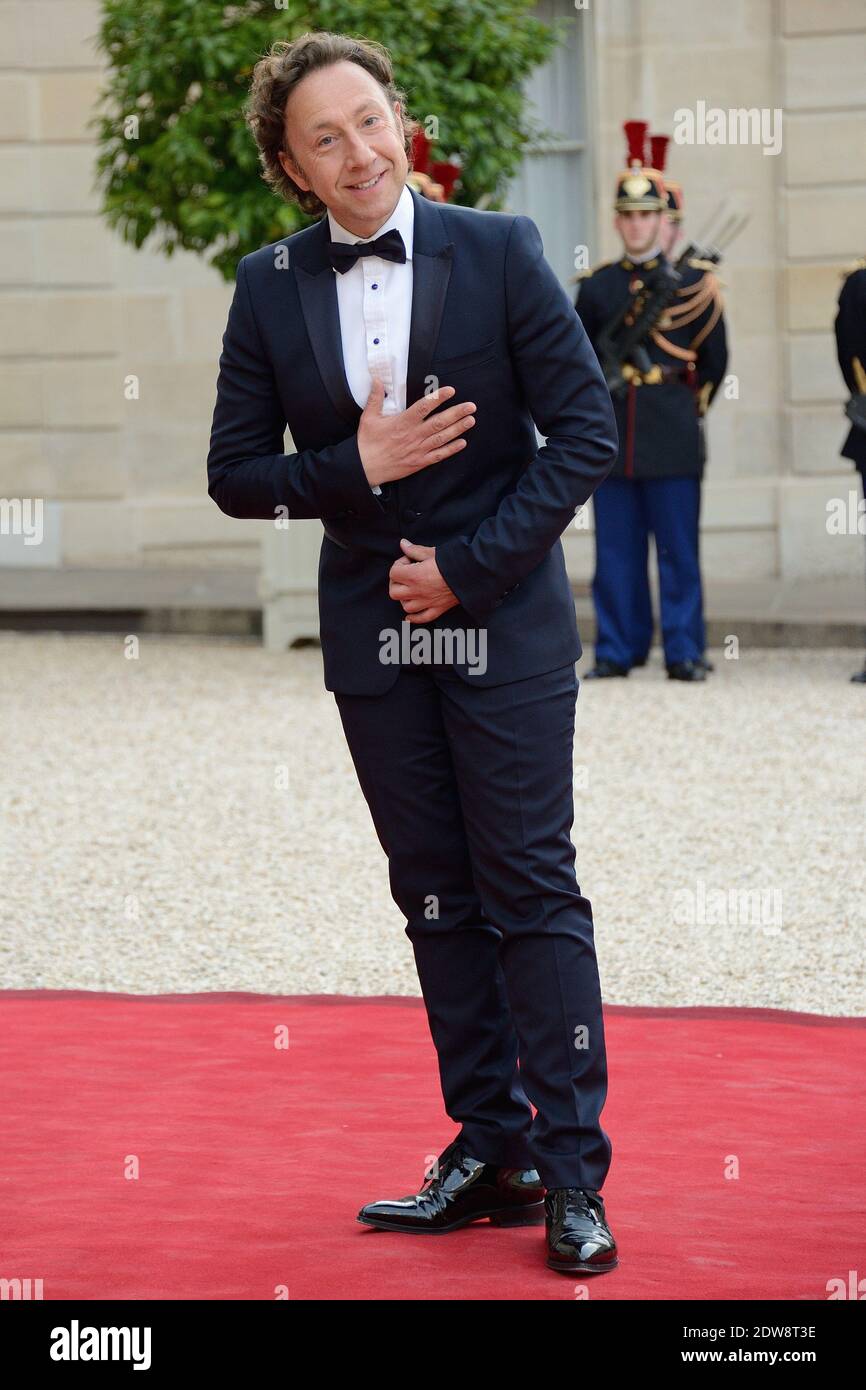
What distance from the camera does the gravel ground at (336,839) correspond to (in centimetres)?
512

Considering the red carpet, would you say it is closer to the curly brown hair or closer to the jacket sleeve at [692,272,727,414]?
the curly brown hair

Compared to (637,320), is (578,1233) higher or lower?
lower

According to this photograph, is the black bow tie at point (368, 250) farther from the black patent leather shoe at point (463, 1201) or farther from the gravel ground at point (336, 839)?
the gravel ground at point (336, 839)

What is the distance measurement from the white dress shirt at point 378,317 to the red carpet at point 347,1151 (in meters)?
1.10

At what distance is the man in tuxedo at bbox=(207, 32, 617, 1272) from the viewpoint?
299 centimetres

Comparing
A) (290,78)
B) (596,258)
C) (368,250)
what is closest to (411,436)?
(368,250)

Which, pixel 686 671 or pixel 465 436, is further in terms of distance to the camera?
pixel 686 671

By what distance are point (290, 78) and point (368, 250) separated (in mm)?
260

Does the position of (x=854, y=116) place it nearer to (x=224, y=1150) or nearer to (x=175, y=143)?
(x=175, y=143)

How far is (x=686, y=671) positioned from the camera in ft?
31.7

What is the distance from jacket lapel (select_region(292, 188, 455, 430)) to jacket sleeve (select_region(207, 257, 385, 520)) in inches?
3.4

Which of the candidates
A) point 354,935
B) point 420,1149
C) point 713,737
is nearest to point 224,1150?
point 420,1149

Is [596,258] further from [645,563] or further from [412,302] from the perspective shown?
[412,302]

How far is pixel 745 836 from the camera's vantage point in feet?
21.2
